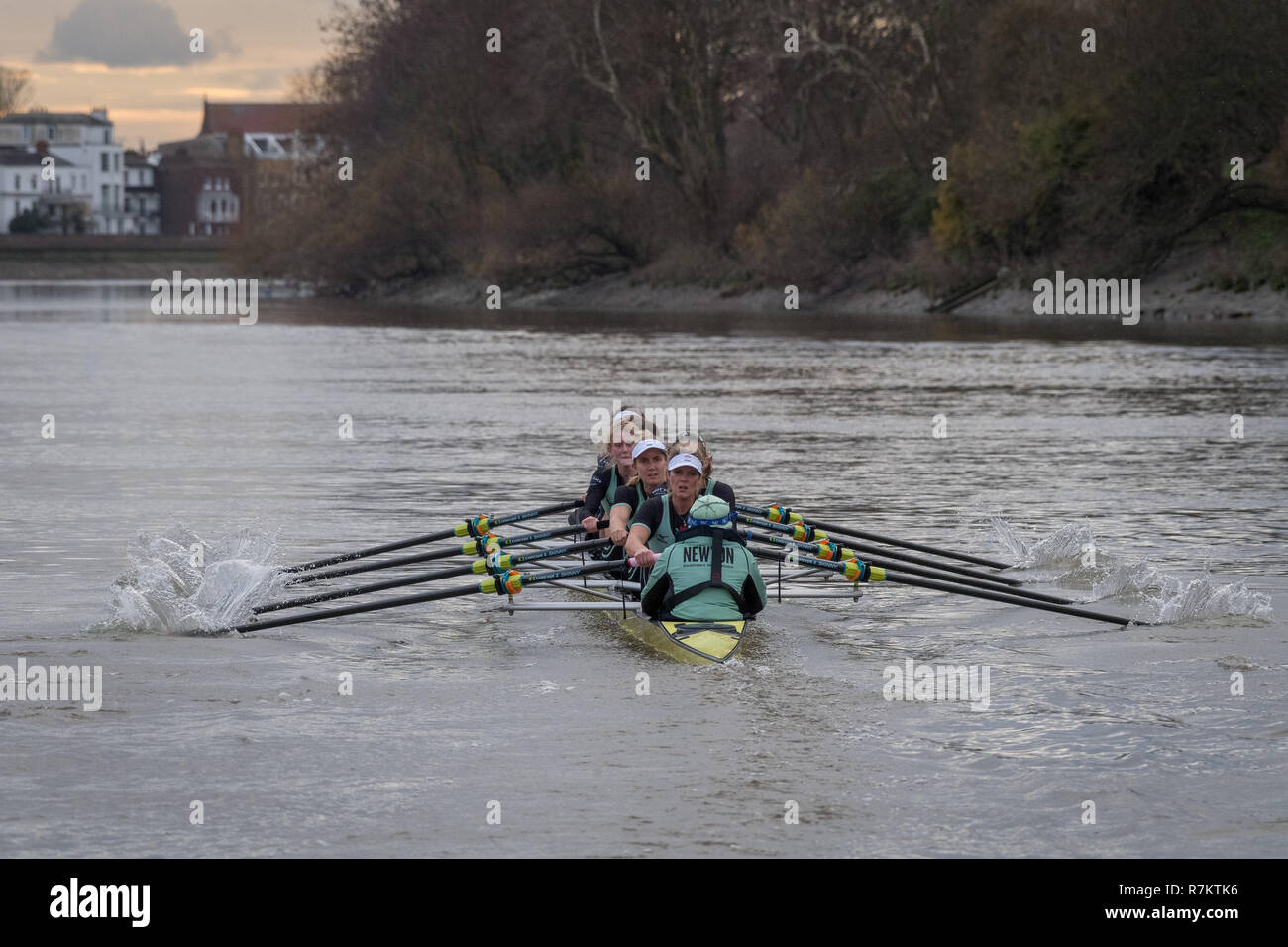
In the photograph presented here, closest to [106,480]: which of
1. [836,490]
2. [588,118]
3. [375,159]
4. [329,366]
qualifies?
[836,490]

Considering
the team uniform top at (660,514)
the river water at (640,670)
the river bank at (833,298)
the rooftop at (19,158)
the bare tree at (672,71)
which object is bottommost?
the river water at (640,670)

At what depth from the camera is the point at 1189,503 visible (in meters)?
18.7

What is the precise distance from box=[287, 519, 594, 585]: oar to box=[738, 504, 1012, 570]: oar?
1.42 m

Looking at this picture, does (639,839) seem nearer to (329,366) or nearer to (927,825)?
(927,825)

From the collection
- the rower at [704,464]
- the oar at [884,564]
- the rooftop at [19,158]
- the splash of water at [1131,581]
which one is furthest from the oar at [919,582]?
the rooftop at [19,158]

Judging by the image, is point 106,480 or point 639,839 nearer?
point 639,839

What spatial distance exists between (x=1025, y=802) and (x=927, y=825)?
57cm

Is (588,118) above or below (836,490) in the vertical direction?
above

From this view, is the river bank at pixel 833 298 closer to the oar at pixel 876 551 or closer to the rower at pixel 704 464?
the oar at pixel 876 551

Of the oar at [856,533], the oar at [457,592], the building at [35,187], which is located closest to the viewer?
the oar at [457,592]

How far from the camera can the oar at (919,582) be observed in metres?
12.3

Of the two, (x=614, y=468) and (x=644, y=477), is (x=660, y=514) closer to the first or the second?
(x=644, y=477)

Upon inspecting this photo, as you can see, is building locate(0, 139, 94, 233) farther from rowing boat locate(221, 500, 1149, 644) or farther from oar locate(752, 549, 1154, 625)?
oar locate(752, 549, 1154, 625)

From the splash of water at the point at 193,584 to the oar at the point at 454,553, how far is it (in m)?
0.31
